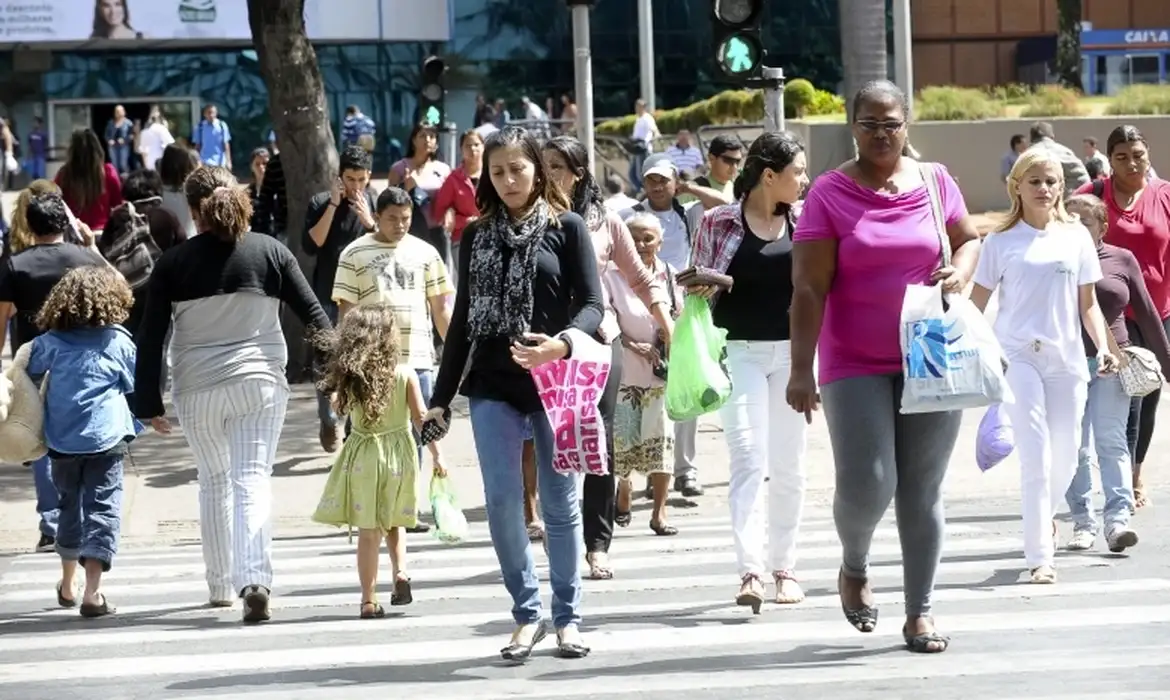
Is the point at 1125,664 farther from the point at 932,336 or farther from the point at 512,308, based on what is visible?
the point at 512,308

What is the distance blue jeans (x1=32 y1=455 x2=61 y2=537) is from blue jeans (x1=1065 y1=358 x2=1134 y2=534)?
5.04 metres

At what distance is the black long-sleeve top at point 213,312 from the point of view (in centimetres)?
869

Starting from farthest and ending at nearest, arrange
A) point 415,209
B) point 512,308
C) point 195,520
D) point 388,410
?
1. point 415,209
2. point 195,520
3. point 388,410
4. point 512,308

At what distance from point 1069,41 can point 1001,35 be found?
708 inches

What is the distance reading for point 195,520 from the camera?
41.3 feet

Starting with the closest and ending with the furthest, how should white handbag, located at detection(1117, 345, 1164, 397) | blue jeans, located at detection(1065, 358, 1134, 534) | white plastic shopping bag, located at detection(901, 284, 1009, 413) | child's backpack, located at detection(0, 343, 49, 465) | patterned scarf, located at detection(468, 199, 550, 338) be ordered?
white plastic shopping bag, located at detection(901, 284, 1009, 413) → patterned scarf, located at detection(468, 199, 550, 338) → child's backpack, located at detection(0, 343, 49, 465) → blue jeans, located at detection(1065, 358, 1134, 534) → white handbag, located at detection(1117, 345, 1164, 397)

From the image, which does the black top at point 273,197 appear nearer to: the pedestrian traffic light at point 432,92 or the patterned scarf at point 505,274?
the pedestrian traffic light at point 432,92

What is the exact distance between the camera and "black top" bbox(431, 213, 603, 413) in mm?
7371

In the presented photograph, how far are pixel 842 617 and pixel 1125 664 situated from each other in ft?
4.55

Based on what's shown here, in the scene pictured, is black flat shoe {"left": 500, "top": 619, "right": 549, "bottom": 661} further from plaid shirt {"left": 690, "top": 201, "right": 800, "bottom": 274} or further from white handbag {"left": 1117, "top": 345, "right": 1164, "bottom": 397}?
white handbag {"left": 1117, "top": 345, "right": 1164, "bottom": 397}

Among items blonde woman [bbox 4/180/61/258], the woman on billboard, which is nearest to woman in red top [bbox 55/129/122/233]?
blonde woman [bbox 4/180/61/258]

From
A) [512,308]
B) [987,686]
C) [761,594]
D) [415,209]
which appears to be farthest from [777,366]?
[415,209]

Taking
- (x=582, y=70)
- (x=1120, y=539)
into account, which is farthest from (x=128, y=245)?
(x=1120, y=539)


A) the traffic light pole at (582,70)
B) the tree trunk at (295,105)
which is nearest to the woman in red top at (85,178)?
the tree trunk at (295,105)
